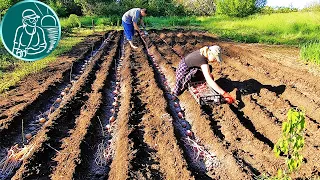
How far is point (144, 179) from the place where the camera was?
3938 millimetres

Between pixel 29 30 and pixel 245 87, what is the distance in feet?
13.3

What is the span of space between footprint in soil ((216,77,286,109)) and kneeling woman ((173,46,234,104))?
27.7 inches

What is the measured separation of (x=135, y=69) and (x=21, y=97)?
3.08m

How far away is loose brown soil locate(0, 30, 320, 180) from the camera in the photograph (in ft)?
13.9

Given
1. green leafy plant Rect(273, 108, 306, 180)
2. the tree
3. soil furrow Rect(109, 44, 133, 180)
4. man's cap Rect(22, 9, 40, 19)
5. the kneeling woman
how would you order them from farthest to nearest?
1. the tree
2. the kneeling woman
3. man's cap Rect(22, 9, 40, 19)
4. soil furrow Rect(109, 44, 133, 180)
5. green leafy plant Rect(273, 108, 306, 180)

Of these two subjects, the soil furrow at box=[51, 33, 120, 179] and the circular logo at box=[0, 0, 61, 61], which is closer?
the soil furrow at box=[51, 33, 120, 179]

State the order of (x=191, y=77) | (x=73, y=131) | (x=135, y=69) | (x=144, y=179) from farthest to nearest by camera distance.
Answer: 1. (x=135, y=69)
2. (x=191, y=77)
3. (x=73, y=131)
4. (x=144, y=179)

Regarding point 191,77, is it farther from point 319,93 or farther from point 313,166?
point 313,166

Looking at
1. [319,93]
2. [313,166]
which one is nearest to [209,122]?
[313,166]

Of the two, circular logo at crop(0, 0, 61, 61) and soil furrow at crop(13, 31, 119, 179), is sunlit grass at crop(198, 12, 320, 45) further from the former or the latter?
circular logo at crop(0, 0, 61, 61)

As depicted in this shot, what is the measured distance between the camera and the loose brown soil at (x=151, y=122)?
423 cm

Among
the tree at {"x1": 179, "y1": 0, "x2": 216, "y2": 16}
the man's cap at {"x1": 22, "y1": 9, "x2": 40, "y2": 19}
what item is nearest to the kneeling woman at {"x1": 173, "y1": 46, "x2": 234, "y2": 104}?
the man's cap at {"x1": 22, "y1": 9, "x2": 40, "y2": 19}

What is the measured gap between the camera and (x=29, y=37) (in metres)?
5.16

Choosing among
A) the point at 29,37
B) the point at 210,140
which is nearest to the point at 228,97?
the point at 210,140
